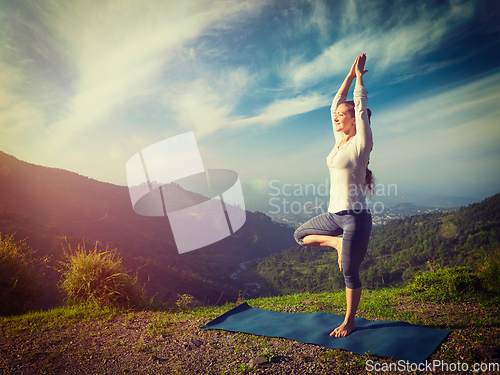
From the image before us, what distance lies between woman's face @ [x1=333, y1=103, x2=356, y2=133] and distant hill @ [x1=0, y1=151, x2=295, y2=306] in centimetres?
2257

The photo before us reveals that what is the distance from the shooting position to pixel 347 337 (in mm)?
2814

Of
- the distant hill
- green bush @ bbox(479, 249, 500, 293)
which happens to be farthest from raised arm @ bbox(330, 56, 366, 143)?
the distant hill

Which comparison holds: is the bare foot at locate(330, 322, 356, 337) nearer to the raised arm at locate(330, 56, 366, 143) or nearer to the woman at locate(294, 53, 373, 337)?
the woman at locate(294, 53, 373, 337)

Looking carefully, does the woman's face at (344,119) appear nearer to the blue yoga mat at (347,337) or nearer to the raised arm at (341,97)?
the raised arm at (341,97)

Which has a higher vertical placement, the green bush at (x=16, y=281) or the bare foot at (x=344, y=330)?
the green bush at (x=16, y=281)

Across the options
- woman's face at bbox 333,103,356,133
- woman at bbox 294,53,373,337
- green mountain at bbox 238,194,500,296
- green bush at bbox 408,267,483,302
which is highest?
woman's face at bbox 333,103,356,133

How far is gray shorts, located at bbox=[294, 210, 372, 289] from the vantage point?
2.64 m

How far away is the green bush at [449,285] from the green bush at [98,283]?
16.5ft

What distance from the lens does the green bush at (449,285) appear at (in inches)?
163

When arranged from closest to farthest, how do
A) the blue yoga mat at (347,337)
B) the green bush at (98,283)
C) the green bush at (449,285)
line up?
the blue yoga mat at (347,337)
the green bush at (449,285)
the green bush at (98,283)

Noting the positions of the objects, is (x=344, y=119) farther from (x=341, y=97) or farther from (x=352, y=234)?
(x=352, y=234)

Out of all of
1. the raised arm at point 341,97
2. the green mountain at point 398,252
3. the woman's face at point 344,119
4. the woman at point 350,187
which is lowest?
the green mountain at point 398,252

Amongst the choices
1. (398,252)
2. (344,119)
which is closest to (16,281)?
(344,119)

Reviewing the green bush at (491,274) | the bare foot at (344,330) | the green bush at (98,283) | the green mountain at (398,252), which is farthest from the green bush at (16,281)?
the green mountain at (398,252)
